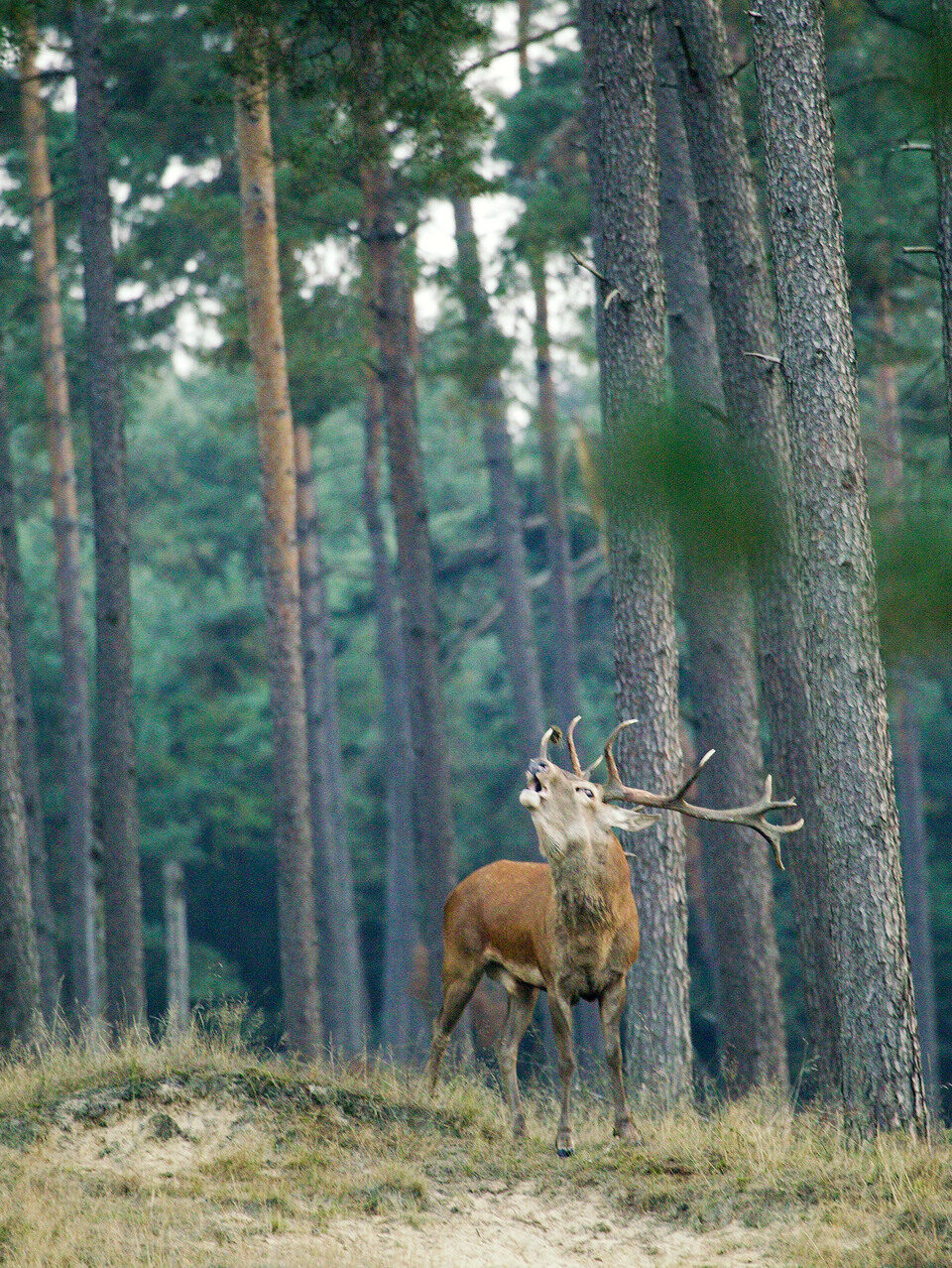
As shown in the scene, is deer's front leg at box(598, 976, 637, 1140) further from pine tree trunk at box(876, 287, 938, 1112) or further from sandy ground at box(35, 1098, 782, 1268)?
pine tree trunk at box(876, 287, 938, 1112)

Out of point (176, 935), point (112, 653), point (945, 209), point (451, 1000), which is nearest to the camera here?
→ point (945, 209)

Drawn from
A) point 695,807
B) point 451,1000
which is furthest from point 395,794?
point 695,807

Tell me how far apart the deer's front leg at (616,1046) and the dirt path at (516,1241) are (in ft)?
2.21

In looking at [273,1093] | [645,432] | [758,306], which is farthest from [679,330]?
[273,1093]

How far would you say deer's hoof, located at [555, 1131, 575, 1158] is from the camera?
25.0 ft

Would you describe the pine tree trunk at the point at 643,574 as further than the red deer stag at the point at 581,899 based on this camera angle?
Yes

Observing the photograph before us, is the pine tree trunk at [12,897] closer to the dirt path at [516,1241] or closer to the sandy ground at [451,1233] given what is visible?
the sandy ground at [451,1233]

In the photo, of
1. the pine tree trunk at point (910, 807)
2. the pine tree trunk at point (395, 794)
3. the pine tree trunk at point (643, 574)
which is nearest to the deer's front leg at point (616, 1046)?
the pine tree trunk at point (643, 574)

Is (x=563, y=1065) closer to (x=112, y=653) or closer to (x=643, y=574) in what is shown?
(x=643, y=574)

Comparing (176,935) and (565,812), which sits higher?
(565,812)

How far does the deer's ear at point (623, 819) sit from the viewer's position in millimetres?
7633

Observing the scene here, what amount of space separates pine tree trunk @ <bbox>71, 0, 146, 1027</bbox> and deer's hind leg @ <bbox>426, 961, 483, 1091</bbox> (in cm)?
694

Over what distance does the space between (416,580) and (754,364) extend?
7186 millimetres

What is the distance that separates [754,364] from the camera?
1111cm
